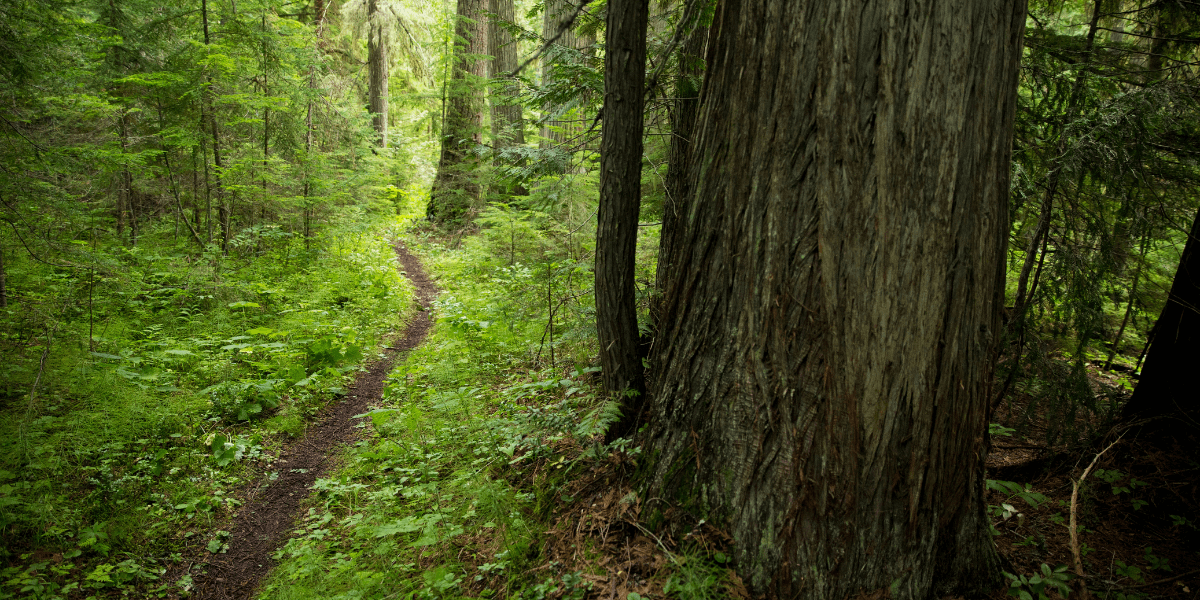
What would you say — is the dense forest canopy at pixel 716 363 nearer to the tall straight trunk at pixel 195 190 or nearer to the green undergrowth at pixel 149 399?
the green undergrowth at pixel 149 399

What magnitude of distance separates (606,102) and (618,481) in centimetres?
222

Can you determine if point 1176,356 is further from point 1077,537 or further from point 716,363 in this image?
point 716,363

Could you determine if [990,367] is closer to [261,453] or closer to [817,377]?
[817,377]

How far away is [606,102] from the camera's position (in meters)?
3.03

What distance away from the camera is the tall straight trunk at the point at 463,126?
12.3 meters

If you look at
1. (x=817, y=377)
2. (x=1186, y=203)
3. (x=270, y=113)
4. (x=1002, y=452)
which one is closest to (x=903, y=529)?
(x=817, y=377)

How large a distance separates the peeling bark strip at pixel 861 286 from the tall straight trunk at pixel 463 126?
1036cm

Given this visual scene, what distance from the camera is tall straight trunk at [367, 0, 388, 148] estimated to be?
15039mm

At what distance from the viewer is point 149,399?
4941mm

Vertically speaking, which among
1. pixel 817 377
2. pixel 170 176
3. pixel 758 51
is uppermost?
pixel 758 51

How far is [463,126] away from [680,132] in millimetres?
9958

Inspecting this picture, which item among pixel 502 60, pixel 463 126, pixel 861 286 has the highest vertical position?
pixel 502 60

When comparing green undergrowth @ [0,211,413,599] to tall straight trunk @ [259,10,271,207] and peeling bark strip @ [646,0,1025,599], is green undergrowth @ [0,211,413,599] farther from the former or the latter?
peeling bark strip @ [646,0,1025,599]

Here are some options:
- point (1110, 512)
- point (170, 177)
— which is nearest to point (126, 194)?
point (170, 177)
